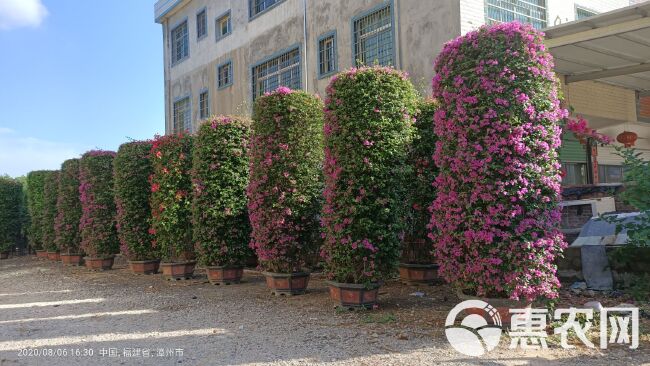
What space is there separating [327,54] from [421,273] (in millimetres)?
7863

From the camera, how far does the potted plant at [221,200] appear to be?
9.15m

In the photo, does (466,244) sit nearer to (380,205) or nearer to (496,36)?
(380,205)

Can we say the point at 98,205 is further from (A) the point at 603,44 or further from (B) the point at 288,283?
(A) the point at 603,44

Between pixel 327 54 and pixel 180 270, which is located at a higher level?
pixel 327 54

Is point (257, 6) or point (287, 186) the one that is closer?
point (287, 186)

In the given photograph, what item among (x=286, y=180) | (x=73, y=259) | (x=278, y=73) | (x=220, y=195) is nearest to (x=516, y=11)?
(x=286, y=180)

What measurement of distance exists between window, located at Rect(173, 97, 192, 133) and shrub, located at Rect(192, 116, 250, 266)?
12.7 metres

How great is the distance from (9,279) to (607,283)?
12.1 m

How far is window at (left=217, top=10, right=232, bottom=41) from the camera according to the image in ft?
62.0

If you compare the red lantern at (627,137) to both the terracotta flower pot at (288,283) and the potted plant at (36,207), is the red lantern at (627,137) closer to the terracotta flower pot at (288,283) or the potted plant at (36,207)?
the terracotta flower pot at (288,283)

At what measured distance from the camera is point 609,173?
1472 cm

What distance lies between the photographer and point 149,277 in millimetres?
10836

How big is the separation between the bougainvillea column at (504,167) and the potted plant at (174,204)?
6351 millimetres

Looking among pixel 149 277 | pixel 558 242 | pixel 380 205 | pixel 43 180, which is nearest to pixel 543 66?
pixel 558 242
